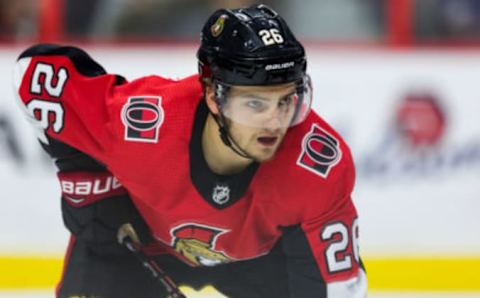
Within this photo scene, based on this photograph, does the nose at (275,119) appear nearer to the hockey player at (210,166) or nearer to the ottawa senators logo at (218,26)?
the hockey player at (210,166)

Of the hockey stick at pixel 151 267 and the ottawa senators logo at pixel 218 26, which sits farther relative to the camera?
the hockey stick at pixel 151 267

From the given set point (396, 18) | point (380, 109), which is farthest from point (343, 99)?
point (396, 18)

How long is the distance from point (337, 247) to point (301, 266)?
5.0 inches

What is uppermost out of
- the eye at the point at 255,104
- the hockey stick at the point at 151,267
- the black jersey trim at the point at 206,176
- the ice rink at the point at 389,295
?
the eye at the point at 255,104

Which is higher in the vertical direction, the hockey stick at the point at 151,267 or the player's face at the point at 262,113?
the player's face at the point at 262,113

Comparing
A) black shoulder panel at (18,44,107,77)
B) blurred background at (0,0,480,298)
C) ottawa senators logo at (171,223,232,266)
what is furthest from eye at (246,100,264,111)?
blurred background at (0,0,480,298)

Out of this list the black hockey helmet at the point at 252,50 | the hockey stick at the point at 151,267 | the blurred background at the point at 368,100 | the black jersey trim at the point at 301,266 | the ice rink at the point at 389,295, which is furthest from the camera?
the blurred background at the point at 368,100

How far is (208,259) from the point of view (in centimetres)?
307

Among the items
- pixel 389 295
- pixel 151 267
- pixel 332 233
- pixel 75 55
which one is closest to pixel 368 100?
pixel 389 295

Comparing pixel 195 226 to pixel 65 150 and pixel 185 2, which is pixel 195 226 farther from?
pixel 185 2

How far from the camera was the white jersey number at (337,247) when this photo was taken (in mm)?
2674

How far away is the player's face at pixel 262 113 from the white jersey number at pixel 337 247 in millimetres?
220

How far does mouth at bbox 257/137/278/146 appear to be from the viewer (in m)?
2.66

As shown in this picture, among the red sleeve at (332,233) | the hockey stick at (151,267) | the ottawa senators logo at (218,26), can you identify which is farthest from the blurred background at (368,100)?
the ottawa senators logo at (218,26)
